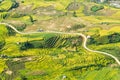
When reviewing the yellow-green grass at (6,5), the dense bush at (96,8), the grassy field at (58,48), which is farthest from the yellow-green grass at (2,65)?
the dense bush at (96,8)

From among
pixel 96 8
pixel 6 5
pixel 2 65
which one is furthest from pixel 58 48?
pixel 6 5

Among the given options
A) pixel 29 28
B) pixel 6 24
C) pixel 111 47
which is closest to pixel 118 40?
pixel 111 47

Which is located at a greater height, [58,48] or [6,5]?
[6,5]

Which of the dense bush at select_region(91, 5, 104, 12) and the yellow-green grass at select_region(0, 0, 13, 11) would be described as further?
the yellow-green grass at select_region(0, 0, 13, 11)

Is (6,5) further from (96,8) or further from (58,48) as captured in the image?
(58,48)

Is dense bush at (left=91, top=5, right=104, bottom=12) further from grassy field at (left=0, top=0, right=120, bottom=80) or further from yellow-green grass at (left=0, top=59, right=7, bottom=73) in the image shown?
yellow-green grass at (left=0, top=59, right=7, bottom=73)

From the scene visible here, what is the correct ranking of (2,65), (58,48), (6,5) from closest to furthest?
(2,65) → (58,48) → (6,5)

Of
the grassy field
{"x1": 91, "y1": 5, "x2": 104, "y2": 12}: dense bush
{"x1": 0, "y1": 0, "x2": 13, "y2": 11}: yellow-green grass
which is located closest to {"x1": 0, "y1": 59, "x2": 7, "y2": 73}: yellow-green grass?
the grassy field

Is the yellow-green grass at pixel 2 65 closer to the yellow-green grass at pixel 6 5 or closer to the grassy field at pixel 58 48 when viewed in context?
the grassy field at pixel 58 48

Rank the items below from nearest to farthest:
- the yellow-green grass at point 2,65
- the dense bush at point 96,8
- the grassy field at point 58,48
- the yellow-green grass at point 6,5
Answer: the grassy field at point 58,48 → the yellow-green grass at point 2,65 → the dense bush at point 96,8 → the yellow-green grass at point 6,5

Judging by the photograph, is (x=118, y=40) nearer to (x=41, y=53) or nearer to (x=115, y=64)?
(x=115, y=64)

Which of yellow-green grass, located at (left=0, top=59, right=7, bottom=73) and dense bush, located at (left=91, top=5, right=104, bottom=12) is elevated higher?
dense bush, located at (left=91, top=5, right=104, bottom=12)
